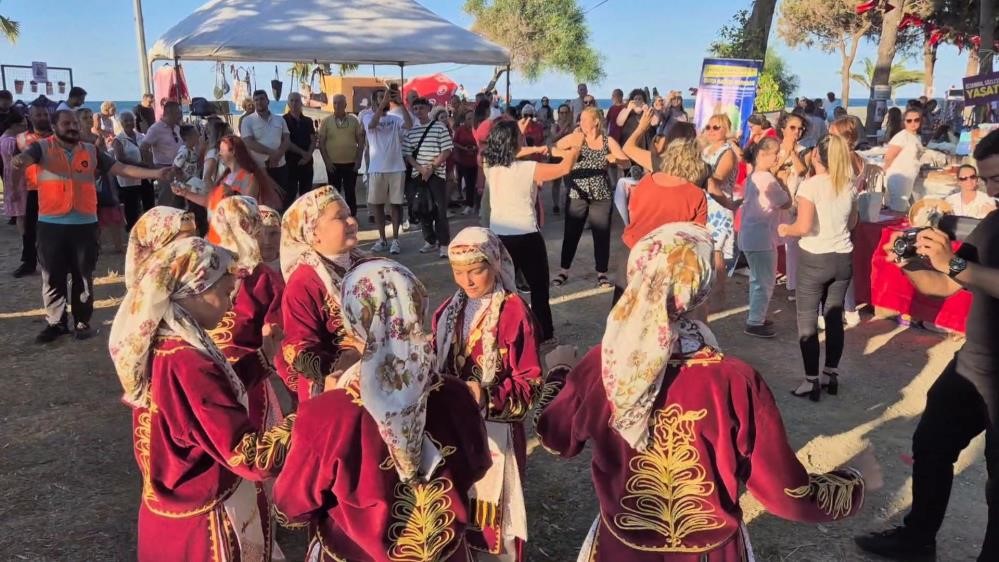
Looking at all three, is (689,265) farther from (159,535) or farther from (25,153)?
(25,153)

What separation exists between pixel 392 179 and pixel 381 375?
315 inches

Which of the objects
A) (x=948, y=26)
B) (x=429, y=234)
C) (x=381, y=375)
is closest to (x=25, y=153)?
(x=429, y=234)

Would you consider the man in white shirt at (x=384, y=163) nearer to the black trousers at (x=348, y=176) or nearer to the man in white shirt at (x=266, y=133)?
the black trousers at (x=348, y=176)

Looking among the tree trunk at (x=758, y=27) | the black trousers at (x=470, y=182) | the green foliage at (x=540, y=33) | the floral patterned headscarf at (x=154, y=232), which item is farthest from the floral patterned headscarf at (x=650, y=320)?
the green foliage at (x=540, y=33)

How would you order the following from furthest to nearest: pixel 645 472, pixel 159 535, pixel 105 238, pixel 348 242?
pixel 105 238 < pixel 348 242 < pixel 159 535 < pixel 645 472

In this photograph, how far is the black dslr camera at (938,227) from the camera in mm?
2848

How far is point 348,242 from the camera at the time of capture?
341cm

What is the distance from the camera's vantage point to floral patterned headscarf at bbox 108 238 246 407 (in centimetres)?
221

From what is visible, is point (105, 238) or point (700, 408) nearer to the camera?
point (700, 408)

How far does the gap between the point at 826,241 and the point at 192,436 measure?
4.25m

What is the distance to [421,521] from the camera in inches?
81.0

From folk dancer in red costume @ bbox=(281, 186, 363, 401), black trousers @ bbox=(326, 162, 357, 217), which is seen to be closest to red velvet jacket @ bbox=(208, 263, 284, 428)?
folk dancer in red costume @ bbox=(281, 186, 363, 401)

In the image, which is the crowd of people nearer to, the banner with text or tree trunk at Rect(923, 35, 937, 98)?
the banner with text

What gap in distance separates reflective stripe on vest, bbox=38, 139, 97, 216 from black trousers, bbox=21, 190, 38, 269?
94.0 inches
